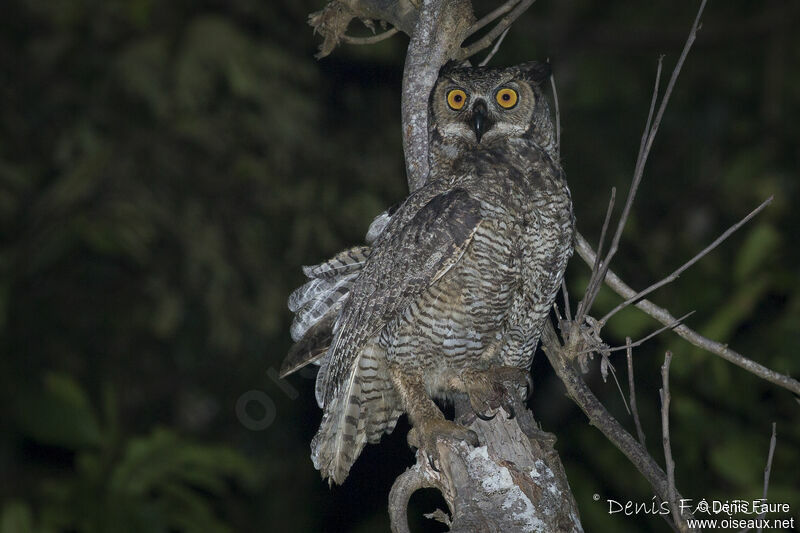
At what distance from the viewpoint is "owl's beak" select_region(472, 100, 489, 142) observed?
2561 mm

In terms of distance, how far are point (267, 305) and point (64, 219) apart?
1228mm

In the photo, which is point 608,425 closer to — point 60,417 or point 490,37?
point 490,37

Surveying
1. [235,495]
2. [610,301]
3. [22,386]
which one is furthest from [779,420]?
[22,386]

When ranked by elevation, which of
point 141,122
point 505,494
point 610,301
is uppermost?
point 141,122

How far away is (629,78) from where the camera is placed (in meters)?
6.04

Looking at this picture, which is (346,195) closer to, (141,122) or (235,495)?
(141,122)

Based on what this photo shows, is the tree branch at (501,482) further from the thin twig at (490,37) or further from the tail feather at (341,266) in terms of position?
the thin twig at (490,37)

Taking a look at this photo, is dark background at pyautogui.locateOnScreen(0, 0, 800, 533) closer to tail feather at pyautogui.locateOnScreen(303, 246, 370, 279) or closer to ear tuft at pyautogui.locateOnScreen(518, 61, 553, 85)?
tail feather at pyautogui.locateOnScreen(303, 246, 370, 279)

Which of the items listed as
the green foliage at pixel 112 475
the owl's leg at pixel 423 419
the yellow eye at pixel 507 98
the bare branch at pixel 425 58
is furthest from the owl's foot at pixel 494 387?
the green foliage at pixel 112 475

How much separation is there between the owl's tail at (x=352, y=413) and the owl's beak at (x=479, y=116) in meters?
0.74

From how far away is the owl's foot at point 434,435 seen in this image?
2.33m

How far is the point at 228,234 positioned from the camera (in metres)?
5.19

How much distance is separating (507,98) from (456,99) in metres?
0.16

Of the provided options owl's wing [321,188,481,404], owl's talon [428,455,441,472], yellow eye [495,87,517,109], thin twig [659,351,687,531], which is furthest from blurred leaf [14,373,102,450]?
thin twig [659,351,687,531]
